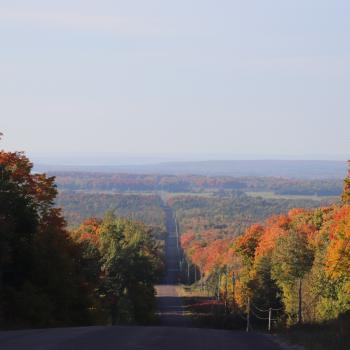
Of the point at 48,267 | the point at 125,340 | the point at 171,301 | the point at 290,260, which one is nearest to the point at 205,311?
the point at 290,260

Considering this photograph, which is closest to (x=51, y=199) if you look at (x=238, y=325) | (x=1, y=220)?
(x=1, y=220)

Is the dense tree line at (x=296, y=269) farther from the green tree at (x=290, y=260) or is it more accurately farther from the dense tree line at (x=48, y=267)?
the dense tree line at (x=48, y=267)

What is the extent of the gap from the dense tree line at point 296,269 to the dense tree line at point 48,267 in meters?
11.3

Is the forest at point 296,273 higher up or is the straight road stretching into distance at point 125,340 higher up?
the straight road stretching into distance at point 125,340

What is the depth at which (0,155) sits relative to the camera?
5056 cm

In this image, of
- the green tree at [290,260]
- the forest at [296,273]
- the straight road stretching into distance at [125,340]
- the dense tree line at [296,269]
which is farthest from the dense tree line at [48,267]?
the green tree at [290,260]

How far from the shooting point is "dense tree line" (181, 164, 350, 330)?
5300 centimetres

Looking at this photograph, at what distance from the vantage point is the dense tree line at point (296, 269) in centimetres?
5300

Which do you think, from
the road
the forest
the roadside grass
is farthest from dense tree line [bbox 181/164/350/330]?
the road

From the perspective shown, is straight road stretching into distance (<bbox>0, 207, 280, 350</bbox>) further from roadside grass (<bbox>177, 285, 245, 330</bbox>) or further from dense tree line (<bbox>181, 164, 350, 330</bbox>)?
roadside grass (<bbox>177, 285, 245, 330</bbox>)

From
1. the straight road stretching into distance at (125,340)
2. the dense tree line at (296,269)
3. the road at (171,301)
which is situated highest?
the straight road stretching into distance at (125,340)

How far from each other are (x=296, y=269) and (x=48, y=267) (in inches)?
1484

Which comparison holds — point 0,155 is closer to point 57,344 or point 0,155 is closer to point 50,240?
point 50,240

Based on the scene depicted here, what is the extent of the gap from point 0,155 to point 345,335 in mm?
31893
